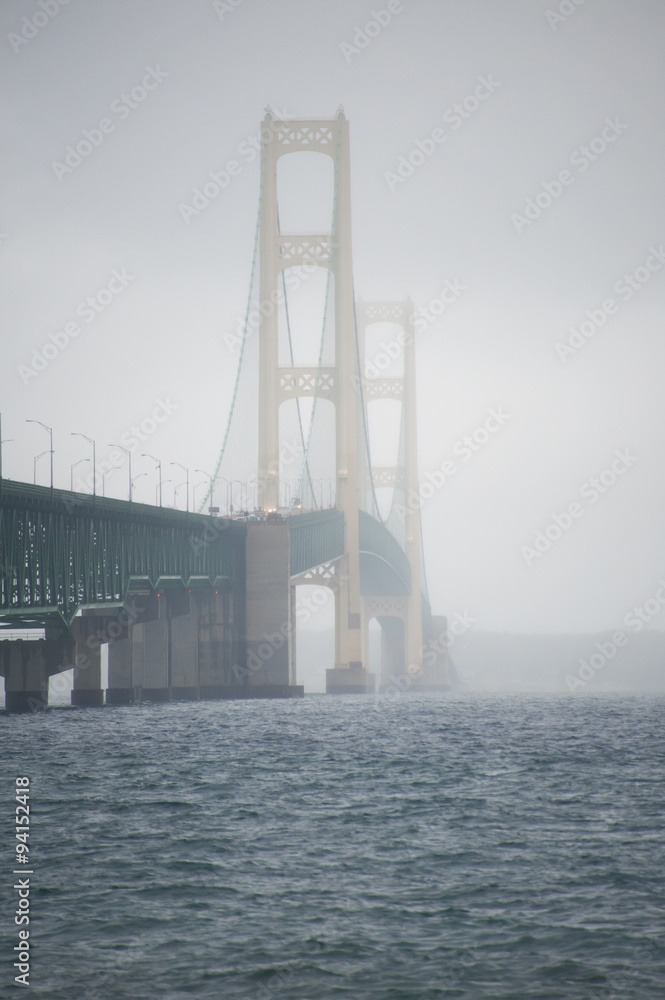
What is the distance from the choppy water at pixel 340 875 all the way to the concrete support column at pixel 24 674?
16622 mm

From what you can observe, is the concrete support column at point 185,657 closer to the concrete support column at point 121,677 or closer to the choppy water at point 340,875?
the concrete support column at point 121,677

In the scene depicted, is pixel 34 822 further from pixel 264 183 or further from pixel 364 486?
pixel 364 486

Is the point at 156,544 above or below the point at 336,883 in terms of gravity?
above

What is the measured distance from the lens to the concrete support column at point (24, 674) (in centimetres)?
5162

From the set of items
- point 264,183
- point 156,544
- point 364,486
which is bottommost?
point 156,544

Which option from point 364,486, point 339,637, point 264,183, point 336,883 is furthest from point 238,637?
point 336,883

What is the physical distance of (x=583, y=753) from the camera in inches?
1449

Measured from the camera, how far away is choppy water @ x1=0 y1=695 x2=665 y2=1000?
12.6m

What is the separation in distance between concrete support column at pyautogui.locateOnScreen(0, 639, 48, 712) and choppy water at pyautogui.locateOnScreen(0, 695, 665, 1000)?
16622mm

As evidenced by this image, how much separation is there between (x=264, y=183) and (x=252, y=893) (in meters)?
79.8

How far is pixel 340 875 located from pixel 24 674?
38202 mm

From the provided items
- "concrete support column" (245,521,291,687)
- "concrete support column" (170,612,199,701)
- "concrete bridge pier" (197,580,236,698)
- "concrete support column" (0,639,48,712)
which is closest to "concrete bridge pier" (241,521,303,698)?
"concrete support column" (245,521,291,687)

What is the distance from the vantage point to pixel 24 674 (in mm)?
52906

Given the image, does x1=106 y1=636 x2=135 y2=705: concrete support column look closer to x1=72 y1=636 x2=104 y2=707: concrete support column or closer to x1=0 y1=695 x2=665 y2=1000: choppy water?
x1=72 y1=636 x2=104 y2=707: concrete support column
